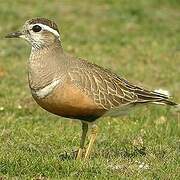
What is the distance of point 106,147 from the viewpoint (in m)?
9.22

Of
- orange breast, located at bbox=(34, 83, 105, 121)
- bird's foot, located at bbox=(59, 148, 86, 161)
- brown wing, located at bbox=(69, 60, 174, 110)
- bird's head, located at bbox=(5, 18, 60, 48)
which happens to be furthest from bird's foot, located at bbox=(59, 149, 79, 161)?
bird's head, located at bbox=(5, 18, 60, 48)

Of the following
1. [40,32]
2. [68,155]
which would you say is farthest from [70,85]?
[68,155]

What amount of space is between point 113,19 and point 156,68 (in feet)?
14.1

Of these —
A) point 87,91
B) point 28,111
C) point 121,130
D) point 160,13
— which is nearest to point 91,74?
point 87,91

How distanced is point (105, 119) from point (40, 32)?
2.89 meters

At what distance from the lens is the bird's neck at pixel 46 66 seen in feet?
26.7

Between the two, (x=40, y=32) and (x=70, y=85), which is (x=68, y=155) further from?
(x=40, y=32)

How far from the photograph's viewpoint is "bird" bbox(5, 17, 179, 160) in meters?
A: 8.03

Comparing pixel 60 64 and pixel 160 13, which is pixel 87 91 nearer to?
pixel 60 64

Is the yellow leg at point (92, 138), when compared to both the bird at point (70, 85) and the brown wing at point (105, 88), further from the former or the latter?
the brown wing at point (105, 88)

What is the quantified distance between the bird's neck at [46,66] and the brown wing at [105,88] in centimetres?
15

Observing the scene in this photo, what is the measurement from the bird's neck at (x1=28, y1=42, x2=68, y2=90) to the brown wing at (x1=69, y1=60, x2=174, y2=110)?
0.15 m

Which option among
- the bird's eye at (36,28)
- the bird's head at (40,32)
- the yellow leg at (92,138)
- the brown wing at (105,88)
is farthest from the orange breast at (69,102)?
the bird's eye at (36,28)

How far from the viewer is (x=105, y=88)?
28.2ft
